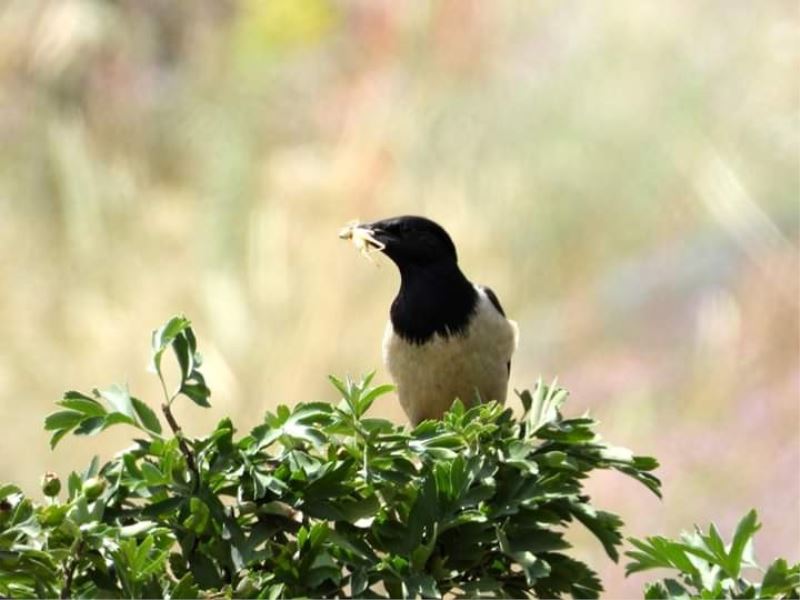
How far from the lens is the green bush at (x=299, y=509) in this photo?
2.05 metres

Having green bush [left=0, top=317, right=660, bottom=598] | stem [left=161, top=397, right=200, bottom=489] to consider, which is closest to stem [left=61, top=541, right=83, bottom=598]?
green bush [left=0, top=317, right=660, bottom=598]

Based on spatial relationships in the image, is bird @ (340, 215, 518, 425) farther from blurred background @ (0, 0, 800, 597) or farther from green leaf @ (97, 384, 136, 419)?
blurred background @ (0, 0, 800, 597)

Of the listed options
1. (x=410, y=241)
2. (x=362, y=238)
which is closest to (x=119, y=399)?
(x=362, y=238)

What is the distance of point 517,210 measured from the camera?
29.0 ft

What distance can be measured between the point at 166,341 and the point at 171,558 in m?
0.28

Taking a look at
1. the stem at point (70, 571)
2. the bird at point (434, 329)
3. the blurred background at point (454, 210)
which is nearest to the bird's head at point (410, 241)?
the bird at point (434, 329)

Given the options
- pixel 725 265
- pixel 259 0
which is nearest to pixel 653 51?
pixel 725 265

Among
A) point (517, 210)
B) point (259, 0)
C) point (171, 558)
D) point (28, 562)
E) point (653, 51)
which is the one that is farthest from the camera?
point (259, 0)

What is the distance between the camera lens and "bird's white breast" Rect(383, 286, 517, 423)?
388 cm

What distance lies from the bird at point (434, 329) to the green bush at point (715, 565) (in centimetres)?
176

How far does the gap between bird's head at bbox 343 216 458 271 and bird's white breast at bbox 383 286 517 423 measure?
0.16 meters

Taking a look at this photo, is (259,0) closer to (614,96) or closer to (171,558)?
(614,96)

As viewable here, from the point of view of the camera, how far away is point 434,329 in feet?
12.8

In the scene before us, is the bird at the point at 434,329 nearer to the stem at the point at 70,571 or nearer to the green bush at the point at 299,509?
the green bush at the point at 299,509
